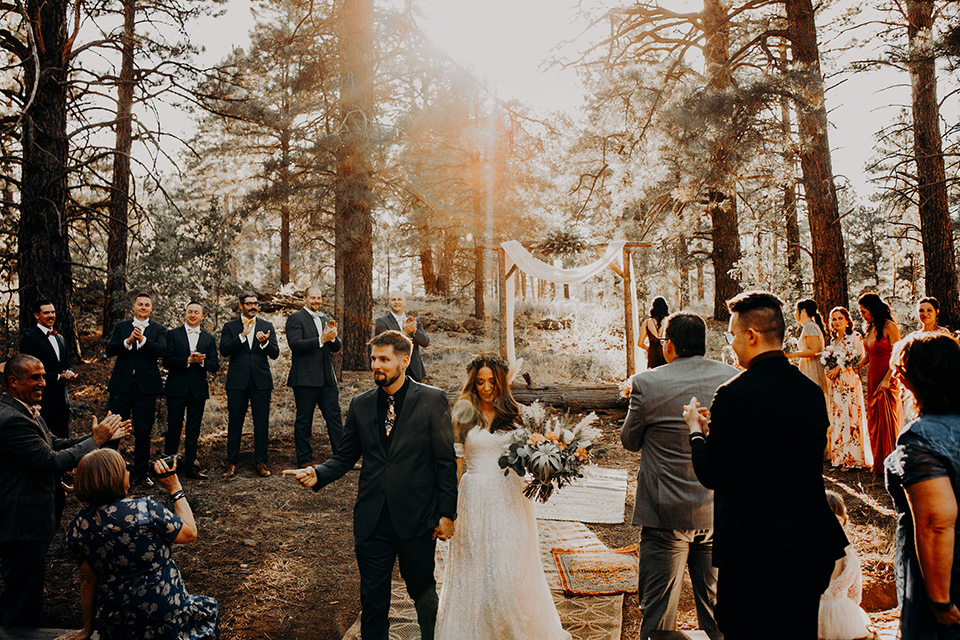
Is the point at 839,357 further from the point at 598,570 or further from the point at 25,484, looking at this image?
the point at 25,484

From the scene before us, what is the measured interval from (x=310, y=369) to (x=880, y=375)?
20.4 feet

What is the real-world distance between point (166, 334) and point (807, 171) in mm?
8862

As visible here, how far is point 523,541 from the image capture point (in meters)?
3.38

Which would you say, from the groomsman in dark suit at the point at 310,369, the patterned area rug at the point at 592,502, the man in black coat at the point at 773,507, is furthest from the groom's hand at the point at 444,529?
the groomsman in dark suit at the point at 310,369

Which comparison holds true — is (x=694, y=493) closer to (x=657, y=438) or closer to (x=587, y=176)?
(x=657, y=438)

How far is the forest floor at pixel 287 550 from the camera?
3879 millimetres

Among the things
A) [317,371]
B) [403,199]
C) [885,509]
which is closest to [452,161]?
[403,199]

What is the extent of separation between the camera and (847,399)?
6789mm

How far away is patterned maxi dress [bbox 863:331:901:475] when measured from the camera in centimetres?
618

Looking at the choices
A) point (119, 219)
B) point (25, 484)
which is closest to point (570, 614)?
point (25, 484)

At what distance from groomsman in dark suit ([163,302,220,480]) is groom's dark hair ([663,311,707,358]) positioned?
5.14 meters

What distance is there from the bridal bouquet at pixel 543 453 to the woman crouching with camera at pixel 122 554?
5.48ft

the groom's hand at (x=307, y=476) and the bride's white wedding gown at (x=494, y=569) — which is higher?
the groom's hand at (x=307, y=476)

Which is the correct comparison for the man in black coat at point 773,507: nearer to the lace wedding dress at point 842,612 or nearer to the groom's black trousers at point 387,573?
the lace wedding dress at point 842,612
